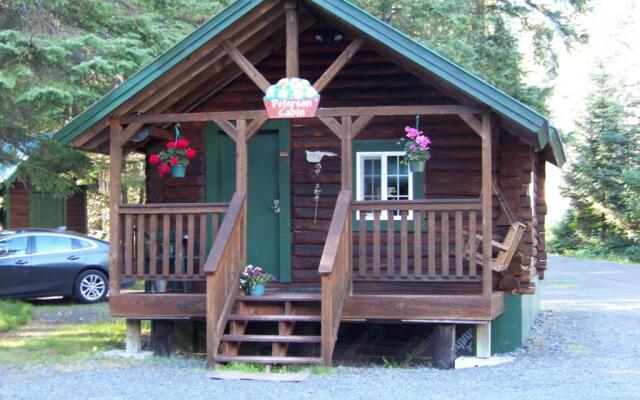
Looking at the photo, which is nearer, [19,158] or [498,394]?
[498,394]

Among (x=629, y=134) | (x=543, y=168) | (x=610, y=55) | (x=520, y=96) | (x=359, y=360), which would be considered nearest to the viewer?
(x=359, y=360)

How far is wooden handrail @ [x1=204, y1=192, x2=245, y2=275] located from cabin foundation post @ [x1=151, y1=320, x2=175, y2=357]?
1623mm

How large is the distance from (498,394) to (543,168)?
7680 mm

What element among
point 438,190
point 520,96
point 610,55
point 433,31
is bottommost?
point 438,190

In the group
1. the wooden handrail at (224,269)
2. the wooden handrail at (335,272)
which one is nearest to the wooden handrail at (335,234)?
the wooden handrail at (335,272)

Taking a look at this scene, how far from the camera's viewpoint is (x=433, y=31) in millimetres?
19297

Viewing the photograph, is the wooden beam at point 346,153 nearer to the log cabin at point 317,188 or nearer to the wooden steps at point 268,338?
the log cabin at point 317,188

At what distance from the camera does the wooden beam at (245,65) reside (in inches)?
389

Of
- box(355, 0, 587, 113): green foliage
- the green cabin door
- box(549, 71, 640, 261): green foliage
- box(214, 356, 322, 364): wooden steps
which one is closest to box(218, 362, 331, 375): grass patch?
box(214, 356, 322, 364): wooden steps

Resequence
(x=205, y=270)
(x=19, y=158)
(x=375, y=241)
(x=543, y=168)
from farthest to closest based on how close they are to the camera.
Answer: (x=543, y=168) < (x=19, y=158) < (x=375, y=241) < (x=205, y=270)

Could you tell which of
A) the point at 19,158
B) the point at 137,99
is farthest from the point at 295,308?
the point at 19,158

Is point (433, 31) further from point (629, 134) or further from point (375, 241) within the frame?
point (629, 134)

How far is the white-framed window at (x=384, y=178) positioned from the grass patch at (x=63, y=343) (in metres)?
4.01

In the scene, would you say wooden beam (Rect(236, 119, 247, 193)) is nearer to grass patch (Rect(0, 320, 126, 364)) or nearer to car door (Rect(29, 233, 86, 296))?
grass patch (Rect(0, 320, 126, 364))
